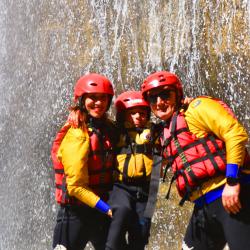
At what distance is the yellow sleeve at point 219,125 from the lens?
9.89 feet

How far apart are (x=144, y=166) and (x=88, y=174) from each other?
45 cm

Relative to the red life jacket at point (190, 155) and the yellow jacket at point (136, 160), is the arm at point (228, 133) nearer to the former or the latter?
the red life jacket at point (190, 155)

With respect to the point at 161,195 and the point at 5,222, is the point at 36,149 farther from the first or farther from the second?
the point at 161,195

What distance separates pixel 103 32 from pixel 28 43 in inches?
126

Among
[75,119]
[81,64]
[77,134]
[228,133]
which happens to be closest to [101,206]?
[77,134]

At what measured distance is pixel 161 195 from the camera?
7613mm

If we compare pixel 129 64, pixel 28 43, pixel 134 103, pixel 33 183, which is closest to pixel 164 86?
pixel 134 103

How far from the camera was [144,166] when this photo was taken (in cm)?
382

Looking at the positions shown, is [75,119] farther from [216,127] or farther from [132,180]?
[216,127]

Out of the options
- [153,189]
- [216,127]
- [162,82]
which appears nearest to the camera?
[216,127]

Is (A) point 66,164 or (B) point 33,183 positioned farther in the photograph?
(B) point 33,183

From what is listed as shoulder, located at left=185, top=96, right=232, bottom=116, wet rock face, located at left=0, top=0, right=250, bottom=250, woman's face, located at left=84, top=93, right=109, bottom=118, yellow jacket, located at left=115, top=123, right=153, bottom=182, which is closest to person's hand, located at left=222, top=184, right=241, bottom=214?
shoulder, located at left=185, top=96, right=232, bottom=116

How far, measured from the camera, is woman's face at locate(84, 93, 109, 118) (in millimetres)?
3813

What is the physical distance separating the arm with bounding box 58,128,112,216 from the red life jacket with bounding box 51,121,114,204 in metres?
0.13
